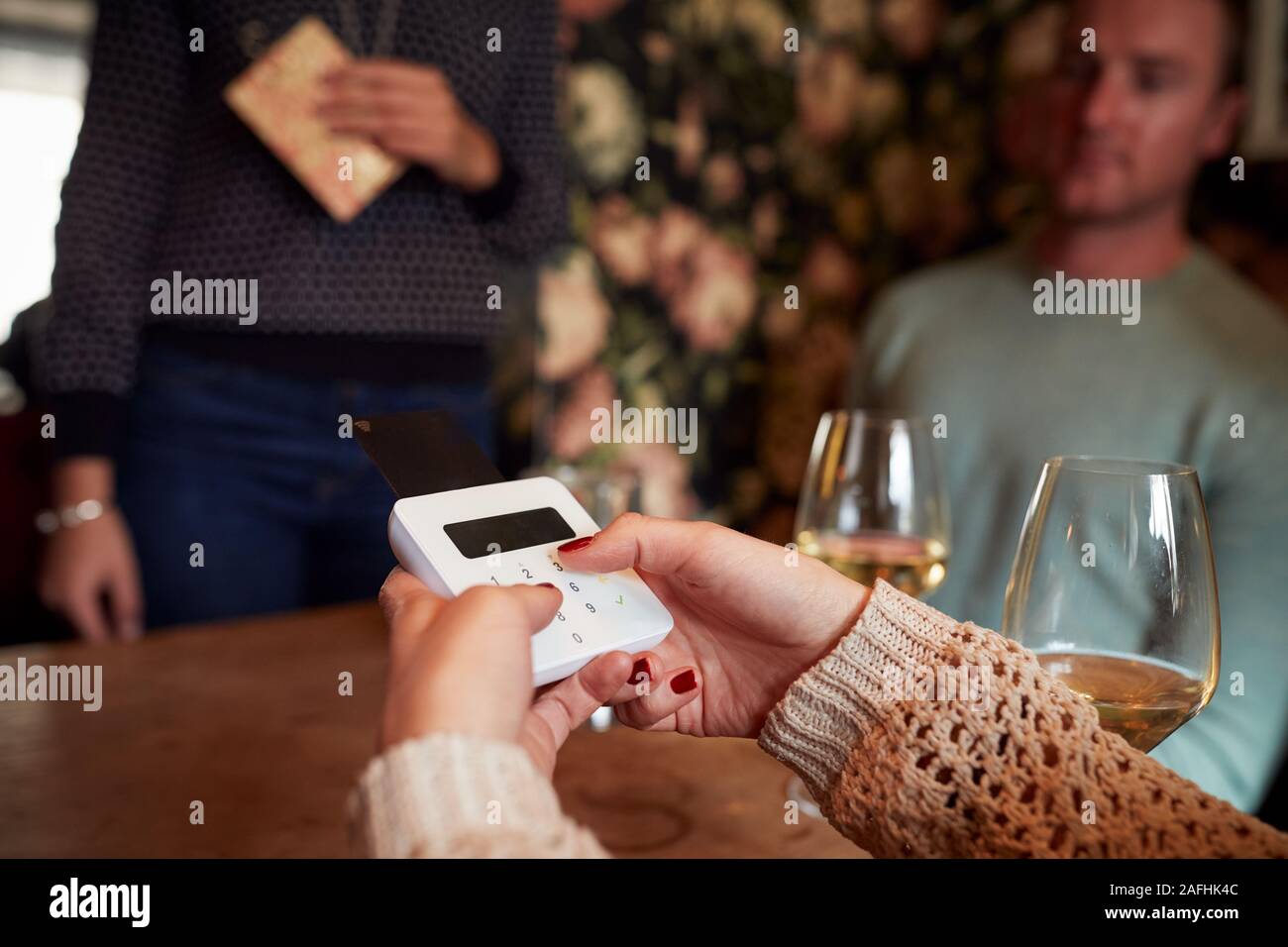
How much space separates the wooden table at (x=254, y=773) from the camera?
545mm

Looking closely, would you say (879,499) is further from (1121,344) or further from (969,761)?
(1121,344)

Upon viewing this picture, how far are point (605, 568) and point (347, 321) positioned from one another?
0.70 meters

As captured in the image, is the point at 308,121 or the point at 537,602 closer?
the point at 537,602

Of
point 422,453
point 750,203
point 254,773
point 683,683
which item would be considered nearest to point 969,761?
point 683,683

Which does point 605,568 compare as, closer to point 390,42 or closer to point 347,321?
point 347,321

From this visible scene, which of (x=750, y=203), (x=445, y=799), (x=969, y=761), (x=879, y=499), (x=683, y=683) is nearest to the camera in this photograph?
(x=445, y=799)

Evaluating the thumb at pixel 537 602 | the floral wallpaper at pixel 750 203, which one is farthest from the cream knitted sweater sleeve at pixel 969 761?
the floral wallpaper at pixel 750 203

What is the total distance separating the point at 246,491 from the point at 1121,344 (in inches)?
40.6

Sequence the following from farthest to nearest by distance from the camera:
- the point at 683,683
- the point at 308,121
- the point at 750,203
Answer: the point at 750,203 < the point at 308,121 < the point at 683,683

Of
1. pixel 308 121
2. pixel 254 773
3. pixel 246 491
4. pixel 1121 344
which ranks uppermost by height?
pixel 308 121

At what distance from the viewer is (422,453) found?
51cm

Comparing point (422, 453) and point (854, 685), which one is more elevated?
point (422, 453)

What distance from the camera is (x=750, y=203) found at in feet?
5.40

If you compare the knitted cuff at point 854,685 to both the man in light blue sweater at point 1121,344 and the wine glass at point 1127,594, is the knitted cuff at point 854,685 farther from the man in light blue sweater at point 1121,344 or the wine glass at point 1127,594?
the man in light blue sweater at point 1121,344
